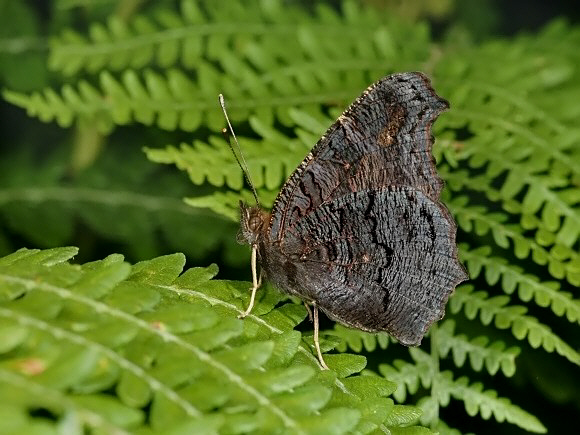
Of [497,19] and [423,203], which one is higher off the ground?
[497,19]

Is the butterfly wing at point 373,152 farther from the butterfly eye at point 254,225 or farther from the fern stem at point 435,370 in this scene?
the fern stem at point 435,370

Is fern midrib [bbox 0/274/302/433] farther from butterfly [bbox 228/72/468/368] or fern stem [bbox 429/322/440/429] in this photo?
fern stem [bbox 429/322/440/429]

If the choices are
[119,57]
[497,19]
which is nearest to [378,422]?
[119,57]

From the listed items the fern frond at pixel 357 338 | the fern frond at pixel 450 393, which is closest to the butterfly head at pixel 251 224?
the fern frond at pixel 357 338

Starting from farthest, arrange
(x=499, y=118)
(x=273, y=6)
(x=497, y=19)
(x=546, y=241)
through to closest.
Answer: (x=497, y=19)
(x=273, y=6)
(x=499, y=118)
(x=546, y=241)

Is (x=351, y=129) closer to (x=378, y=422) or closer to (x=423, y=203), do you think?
(x=423, y=203)

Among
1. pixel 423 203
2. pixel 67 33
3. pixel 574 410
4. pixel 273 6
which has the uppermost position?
pixel 273 6
